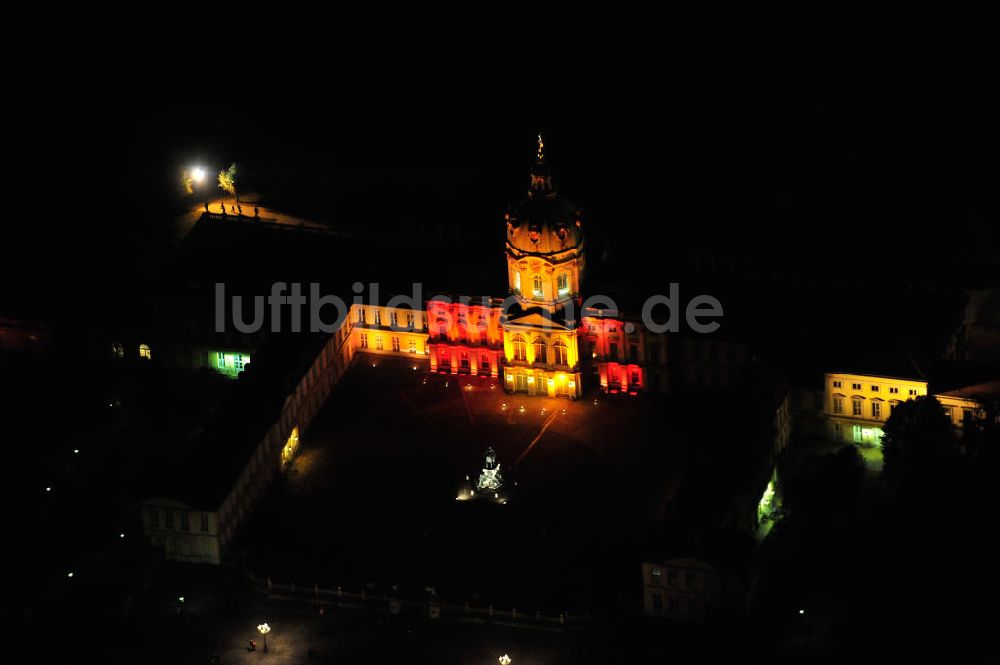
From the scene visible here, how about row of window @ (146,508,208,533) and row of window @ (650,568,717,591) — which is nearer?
row of window @ (650,568,717,591)

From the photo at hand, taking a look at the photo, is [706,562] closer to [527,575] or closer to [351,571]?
[527,575]

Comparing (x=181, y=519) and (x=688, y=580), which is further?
(x=181, y=519)

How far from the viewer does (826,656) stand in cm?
18638

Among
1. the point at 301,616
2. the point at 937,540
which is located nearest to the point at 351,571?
the point at 301,616

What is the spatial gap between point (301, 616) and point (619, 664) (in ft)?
84.5

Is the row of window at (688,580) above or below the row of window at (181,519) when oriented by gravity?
below

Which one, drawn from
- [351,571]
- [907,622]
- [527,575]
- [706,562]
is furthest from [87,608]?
[907,622]

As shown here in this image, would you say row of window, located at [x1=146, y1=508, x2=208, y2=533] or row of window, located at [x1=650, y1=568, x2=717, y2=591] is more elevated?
row of window, located at [x1=146, y1=508, x2=208, y2=533]

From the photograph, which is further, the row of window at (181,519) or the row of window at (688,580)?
the row of window at (181,519)

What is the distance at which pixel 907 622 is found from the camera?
18850 cm

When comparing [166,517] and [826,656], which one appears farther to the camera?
[166,517]

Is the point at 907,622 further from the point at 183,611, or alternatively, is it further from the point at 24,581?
the point at 24,581

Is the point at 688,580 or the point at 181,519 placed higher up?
the point at 181,519

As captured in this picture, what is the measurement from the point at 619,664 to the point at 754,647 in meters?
10.4
